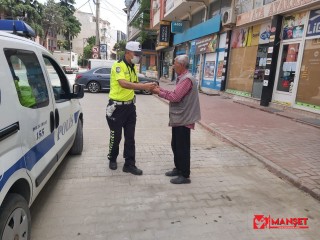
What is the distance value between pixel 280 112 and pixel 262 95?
5.50ft

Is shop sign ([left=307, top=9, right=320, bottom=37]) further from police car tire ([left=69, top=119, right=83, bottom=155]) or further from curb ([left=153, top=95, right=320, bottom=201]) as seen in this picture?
police car tire ([left=69, top=119, right=83, bottom=155])

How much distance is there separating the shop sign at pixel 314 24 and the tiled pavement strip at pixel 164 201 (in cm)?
587

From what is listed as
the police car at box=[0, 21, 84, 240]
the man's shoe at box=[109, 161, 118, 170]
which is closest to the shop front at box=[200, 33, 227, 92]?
the man's shoe at box=[109, 161, 118, 170]

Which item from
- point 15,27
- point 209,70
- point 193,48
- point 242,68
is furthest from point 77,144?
point 193,48

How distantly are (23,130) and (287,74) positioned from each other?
10295mm

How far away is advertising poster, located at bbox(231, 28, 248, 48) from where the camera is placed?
44.9 ft

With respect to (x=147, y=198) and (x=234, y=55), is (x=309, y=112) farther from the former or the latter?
(x=147, y=198)

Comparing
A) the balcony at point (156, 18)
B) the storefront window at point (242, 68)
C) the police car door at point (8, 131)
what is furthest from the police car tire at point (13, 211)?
the balcony at point (156, 18)

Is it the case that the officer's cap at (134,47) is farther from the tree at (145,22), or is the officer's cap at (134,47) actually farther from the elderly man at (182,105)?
the tree at (145,22)

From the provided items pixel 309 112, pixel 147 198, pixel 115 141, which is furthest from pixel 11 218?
pixel 309 112

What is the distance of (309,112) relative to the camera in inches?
368

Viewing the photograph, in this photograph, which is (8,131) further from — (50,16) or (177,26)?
(50,16)

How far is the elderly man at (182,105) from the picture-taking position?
3812 mm

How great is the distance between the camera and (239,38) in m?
14.2
